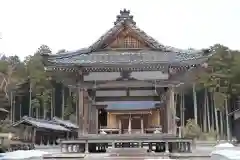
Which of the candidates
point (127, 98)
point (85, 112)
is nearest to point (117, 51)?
point (127, 98)

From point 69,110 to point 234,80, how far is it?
92.2 feet

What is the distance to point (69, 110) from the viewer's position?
61.3 meters

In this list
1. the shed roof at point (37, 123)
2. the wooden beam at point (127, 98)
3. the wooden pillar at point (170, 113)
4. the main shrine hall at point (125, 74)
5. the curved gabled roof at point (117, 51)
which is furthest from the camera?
the shed roof at point (37, 123)

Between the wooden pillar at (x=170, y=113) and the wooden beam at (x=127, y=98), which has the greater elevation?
the wooden beam at (x=127, y=98)

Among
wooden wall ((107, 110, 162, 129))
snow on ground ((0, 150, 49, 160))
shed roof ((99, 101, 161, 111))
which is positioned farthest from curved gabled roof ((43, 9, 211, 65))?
snow on ground ((0, 150, 49, 160))

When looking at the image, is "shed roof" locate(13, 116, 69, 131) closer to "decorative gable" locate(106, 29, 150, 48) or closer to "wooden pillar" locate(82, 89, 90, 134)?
"wooden pillar" locate(82, 89, 90, 134)

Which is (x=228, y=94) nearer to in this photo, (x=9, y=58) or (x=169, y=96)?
(x=169, y=96)

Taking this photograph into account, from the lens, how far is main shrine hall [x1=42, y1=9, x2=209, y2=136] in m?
17.7

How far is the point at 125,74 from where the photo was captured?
59.7 ft

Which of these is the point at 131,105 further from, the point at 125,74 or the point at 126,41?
the point at 126,41

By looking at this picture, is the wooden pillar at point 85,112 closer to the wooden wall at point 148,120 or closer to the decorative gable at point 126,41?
the wooden wall at point 148,120

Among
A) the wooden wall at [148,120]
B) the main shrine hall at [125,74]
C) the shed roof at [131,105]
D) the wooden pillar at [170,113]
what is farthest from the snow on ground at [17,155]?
the wooden pillar at [170,113]

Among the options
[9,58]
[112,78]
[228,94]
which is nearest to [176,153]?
[112,78]

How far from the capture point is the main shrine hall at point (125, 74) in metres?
17.7
